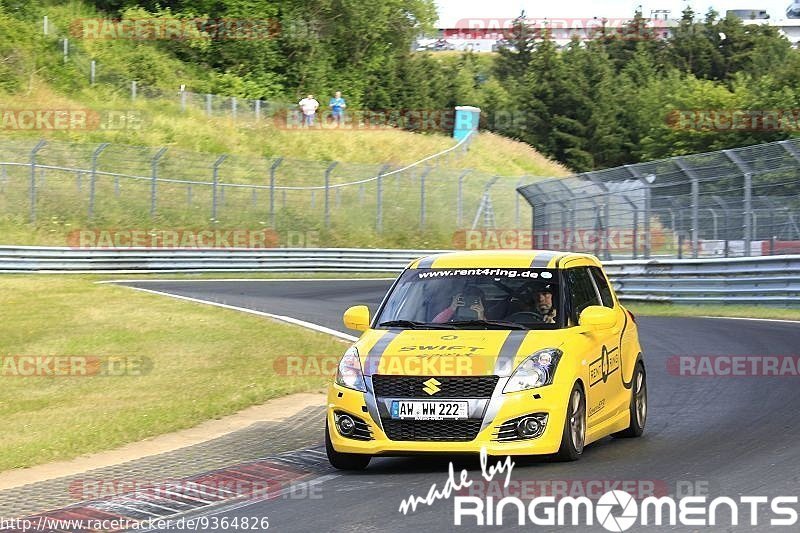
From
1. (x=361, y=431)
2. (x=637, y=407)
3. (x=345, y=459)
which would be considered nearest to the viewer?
(x=361, y=431)

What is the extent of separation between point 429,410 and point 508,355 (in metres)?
0.67

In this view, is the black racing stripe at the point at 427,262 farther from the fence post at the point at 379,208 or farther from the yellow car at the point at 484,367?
the fence post at the point at 379,208

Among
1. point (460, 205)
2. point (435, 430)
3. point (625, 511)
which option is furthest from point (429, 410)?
point (460, 205)

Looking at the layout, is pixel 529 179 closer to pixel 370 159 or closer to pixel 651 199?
pixel 370 159

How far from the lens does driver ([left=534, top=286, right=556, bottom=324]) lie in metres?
9.62

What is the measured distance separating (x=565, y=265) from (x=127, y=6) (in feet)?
184

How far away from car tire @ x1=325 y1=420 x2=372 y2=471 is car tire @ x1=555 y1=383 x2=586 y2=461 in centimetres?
138

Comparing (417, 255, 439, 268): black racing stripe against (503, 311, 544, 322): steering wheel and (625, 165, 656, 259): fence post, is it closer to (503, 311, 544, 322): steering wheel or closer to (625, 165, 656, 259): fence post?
(503, 311, 544, 322): steering wheel

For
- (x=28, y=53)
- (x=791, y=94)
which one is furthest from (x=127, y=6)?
(x=791, y=94)

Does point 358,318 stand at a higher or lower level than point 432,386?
higher

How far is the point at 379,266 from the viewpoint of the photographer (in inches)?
1607

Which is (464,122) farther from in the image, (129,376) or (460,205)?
(129,376)

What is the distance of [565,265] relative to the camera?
402 inches

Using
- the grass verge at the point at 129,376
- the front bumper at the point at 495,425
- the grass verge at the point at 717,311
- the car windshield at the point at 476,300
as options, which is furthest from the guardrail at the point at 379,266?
the front bumper at the point at 495,425
